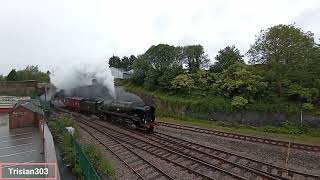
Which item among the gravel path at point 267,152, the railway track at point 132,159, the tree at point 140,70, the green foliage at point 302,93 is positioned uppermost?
the tree at point 140,70

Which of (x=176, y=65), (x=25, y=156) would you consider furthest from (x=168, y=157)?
(x=176, y=65)

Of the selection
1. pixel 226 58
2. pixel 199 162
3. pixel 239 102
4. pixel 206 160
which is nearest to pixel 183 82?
pixel 226 58

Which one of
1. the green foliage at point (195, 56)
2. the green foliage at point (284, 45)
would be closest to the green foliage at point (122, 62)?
the green foliage at point (195, 56)

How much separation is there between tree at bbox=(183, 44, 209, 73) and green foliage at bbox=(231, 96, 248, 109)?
1621cm

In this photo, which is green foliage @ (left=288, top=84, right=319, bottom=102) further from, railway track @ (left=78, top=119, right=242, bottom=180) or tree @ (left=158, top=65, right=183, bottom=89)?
tree @ (left=158, top=65, right=183, bottom=89)

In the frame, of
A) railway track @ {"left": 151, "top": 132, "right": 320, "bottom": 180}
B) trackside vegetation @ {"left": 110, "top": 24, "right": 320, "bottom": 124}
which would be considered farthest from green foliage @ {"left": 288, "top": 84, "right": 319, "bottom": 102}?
railway track @ {"left": 151, "top": 132, "right": 320, "bottom": 180}

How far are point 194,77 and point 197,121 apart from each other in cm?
945

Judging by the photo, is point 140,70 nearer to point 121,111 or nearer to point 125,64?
point 121,111

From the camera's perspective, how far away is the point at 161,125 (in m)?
28.0

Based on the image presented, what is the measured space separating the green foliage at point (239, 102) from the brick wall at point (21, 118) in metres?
18.0

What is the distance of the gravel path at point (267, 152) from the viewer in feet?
50.9

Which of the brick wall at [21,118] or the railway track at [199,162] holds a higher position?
the brick wall at [21,118]

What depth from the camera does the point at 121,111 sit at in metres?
25.5

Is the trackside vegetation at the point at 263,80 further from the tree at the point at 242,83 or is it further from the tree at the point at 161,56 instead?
the tree at the point at 161,56
